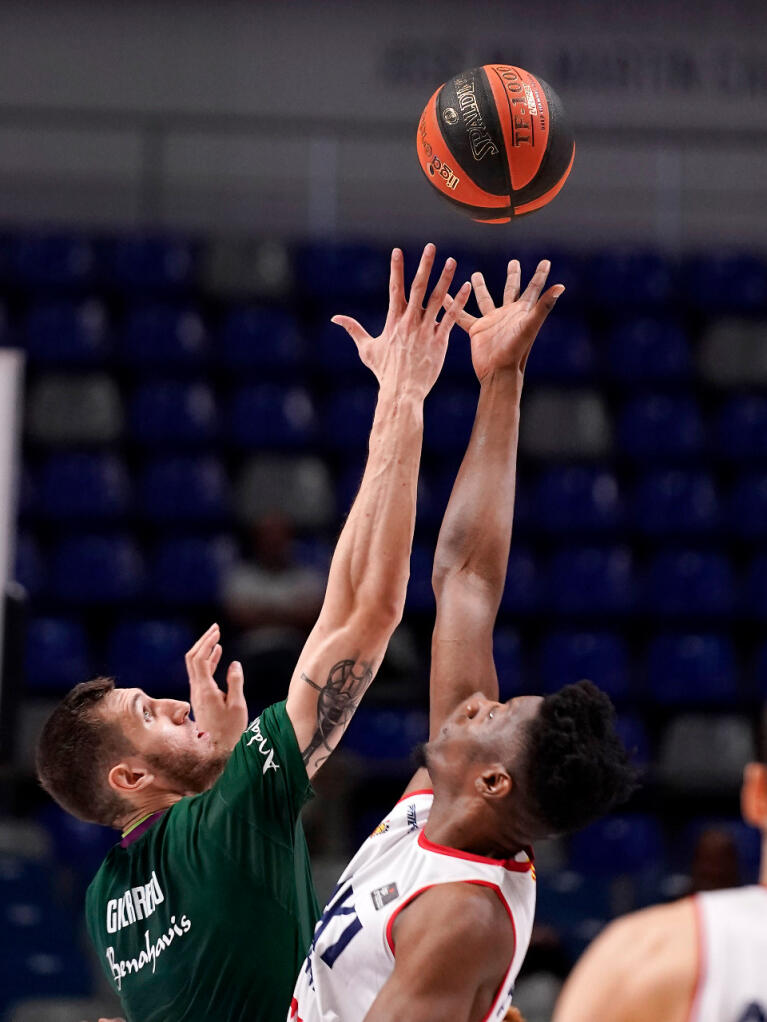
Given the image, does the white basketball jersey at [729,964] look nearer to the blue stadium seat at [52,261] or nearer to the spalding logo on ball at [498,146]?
the spalding logo on ball at [498,146]

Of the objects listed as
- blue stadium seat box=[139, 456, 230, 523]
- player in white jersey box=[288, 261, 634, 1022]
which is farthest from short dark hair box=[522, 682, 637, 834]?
blue stadium seat box=[139, 456, 230, 523]

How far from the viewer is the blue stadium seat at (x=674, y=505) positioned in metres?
9.72

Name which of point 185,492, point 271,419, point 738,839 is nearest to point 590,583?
point 738,839

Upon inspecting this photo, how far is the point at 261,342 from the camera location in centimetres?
1041

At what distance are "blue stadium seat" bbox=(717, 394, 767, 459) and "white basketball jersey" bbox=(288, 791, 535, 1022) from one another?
24.4ft

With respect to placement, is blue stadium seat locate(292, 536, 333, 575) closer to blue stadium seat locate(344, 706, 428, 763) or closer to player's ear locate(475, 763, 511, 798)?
blue stadium seat locate(344, 706, 428, 763)

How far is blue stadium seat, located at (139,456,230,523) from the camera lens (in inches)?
374

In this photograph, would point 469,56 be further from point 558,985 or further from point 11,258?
point 558,985

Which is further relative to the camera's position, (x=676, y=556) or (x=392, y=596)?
(x=676, y=556)

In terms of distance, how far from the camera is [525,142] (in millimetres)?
4031

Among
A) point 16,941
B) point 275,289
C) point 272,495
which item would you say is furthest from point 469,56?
point 16,941

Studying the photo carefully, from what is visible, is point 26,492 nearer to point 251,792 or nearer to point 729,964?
point 251,792

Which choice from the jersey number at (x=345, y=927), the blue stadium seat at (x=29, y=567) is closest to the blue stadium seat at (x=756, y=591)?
the blue stadium seat at (x=29, y=567)

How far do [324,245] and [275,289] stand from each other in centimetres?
62
